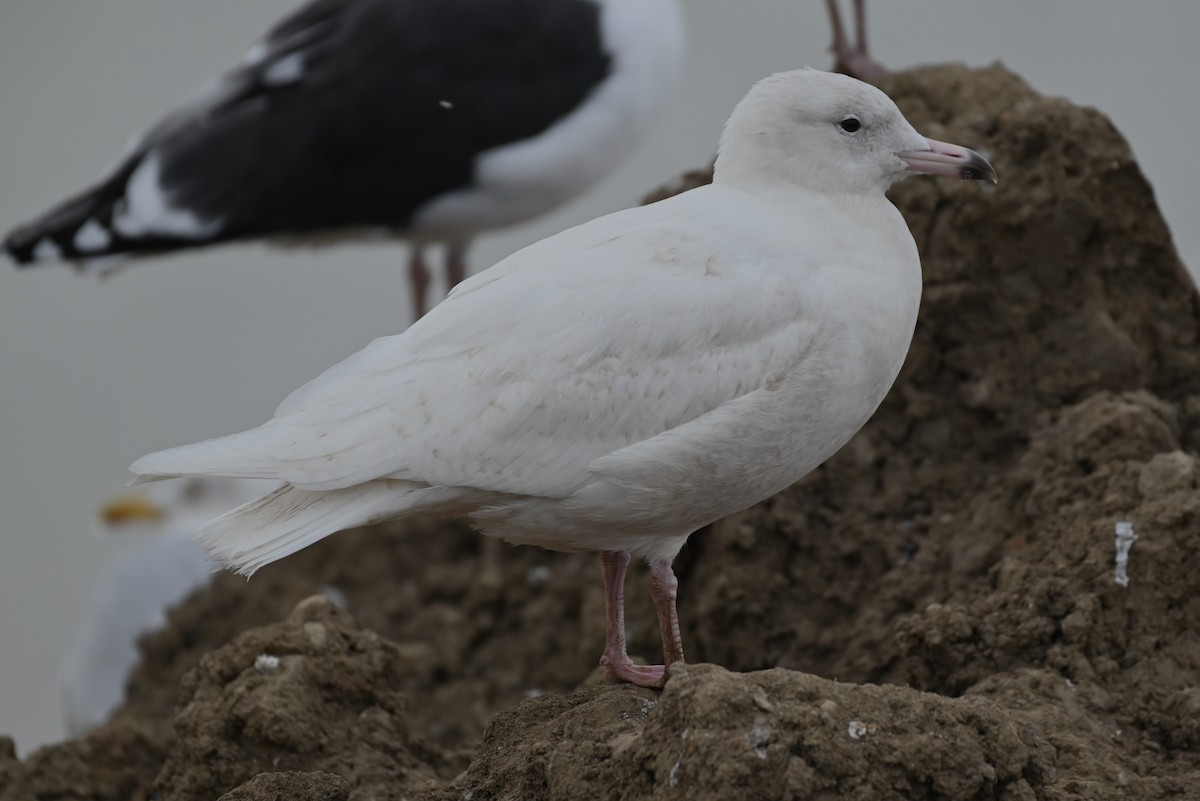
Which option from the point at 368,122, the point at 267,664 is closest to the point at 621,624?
the point at 267,664

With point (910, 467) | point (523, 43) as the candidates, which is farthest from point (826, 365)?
point (523, 43)

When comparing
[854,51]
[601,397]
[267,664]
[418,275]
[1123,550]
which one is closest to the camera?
[601,397]

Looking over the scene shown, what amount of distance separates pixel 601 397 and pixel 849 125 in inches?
42.6

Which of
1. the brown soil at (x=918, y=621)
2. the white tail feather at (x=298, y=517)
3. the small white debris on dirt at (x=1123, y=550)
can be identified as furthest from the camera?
the small white debris on dirt at (x=1123, y=550)

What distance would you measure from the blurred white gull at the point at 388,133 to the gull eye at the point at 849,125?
384 centimetres

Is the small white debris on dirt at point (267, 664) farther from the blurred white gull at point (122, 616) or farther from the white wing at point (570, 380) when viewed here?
the blurred white gull at point (122, 616)

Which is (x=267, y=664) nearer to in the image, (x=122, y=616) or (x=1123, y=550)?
(x=1123, y=550)

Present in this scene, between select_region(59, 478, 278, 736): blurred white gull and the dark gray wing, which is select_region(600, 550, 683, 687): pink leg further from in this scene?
the dark gray wing

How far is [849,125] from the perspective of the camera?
4523 millimetres

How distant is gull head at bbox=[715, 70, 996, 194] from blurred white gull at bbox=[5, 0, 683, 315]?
12.4 feet

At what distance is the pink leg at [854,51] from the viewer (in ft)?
24.3

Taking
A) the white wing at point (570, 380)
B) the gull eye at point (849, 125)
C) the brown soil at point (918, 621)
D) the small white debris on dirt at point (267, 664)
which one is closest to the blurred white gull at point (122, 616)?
the brown soil at point (918, 621)

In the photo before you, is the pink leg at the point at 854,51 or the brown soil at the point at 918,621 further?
the pink leg at the point at 854,51

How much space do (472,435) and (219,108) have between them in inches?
194
